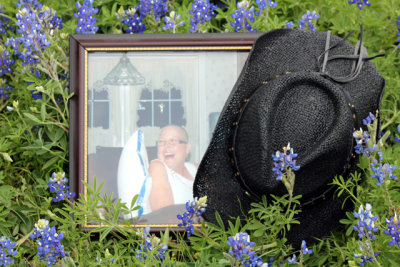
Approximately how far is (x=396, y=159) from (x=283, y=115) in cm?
67

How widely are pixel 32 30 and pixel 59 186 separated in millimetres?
702

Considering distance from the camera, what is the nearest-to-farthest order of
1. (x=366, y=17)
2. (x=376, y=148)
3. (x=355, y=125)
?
(x=376, y=148), (x=355, y=125), (x=366, y=17)

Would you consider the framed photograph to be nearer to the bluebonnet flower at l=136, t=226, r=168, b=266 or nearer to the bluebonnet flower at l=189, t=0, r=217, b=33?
the bluebonnet flower at l=189, t=0, r=217, b=33

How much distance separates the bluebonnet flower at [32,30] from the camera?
2.86 meters

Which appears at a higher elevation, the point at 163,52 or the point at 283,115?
the point at 163,52

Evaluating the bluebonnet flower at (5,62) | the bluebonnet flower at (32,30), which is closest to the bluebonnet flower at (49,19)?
the bluebonnet flower at (32,30)

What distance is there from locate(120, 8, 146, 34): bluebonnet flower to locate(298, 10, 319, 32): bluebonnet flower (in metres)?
0.77

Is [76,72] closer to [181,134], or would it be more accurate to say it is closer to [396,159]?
[181,134]

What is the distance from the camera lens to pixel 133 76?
291 centimetres

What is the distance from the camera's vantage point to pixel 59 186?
2738mm

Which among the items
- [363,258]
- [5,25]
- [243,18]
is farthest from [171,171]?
[5,25]

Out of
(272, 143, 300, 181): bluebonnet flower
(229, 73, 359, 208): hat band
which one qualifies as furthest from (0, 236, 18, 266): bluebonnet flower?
(272, 143, 300, 181): bluebonnet flower

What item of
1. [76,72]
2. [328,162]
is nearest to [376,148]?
[328,162]

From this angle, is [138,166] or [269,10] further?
[269,10]
